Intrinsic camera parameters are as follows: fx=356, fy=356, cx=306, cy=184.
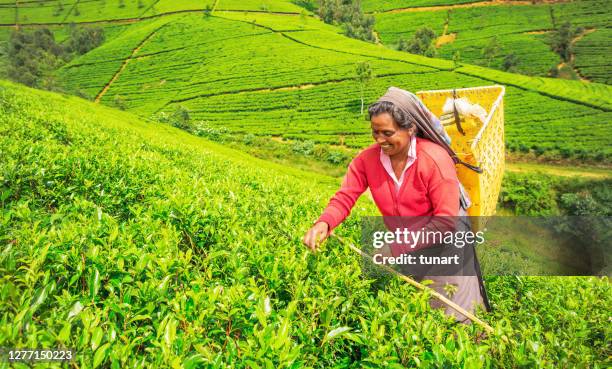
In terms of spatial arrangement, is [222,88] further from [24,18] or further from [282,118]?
[24,18]

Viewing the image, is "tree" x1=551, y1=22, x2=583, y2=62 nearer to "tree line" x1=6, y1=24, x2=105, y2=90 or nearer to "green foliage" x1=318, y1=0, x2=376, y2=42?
"green foliage" x1=318, y1=0, x2=376, y2=42

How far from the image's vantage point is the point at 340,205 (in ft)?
9.55

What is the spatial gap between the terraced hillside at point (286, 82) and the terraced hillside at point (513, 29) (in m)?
11.3

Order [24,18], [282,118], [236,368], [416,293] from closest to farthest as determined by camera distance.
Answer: [236,368]
[416,293]
[282,118]
[24,18]

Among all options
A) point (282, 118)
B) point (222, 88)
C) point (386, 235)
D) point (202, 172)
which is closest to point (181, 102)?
point (222, 88)

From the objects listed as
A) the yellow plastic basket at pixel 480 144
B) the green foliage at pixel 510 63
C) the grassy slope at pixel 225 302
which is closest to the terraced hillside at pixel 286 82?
the green foliage at pixel 510 63

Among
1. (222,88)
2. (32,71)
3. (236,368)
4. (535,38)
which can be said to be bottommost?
(32,71)

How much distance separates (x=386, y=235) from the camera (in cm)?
313

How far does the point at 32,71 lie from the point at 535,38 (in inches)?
3555

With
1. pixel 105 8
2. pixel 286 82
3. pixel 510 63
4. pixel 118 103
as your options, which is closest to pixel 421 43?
pixel 510 63

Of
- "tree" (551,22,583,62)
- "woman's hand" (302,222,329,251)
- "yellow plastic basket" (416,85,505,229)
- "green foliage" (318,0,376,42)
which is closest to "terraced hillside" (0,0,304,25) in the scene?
"green foliage" (318,0,376,42)

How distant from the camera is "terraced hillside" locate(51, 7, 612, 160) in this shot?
41.1 meters

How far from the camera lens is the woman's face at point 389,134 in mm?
2596

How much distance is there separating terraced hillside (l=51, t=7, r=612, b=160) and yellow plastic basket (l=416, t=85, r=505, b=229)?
32901 millimetres
